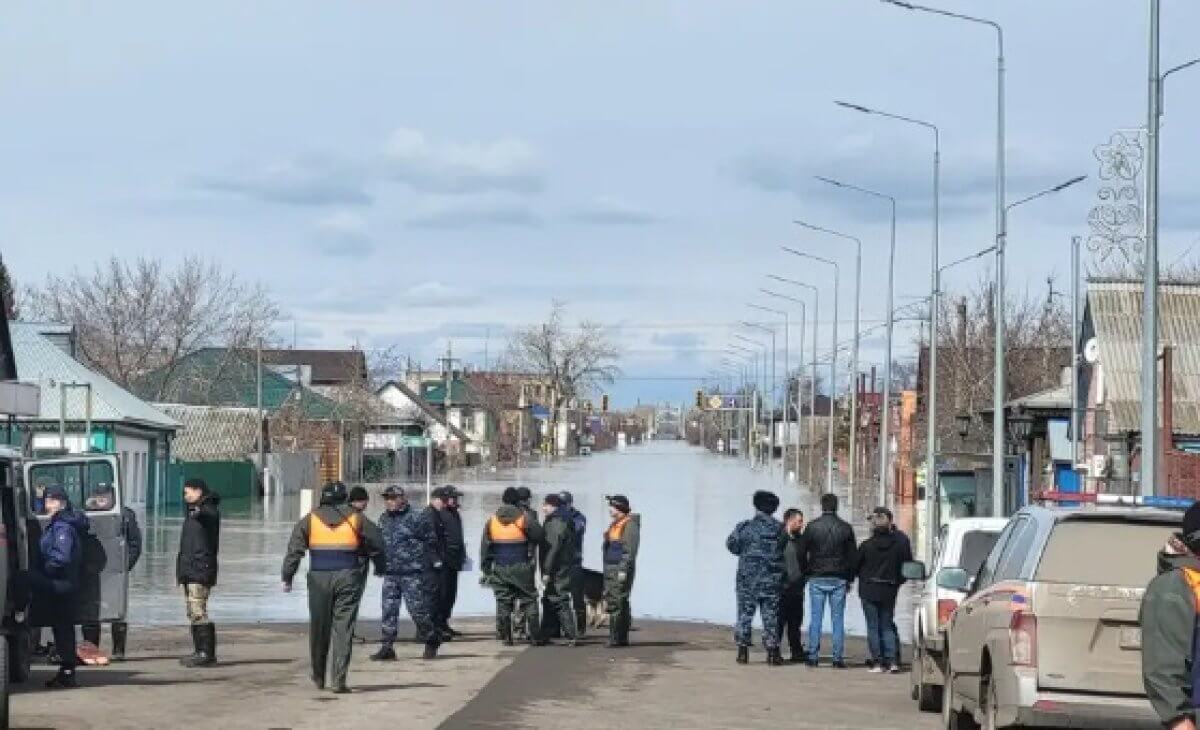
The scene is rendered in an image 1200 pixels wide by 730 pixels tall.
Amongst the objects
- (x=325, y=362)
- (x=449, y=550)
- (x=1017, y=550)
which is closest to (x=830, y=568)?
(x=449, y=550)

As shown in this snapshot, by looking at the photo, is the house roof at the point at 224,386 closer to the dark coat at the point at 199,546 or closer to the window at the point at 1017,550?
the dark coat at the point at 199,546

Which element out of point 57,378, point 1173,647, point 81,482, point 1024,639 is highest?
point 57,378

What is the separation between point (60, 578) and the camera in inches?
767

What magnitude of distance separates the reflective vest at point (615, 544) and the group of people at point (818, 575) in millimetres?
1487

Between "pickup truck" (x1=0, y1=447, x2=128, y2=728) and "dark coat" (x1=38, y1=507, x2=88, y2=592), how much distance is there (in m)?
0.10

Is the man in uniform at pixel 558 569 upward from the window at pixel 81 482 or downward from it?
downward

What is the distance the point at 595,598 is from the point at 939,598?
28.1 ft

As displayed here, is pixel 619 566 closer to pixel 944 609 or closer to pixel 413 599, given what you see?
pixel 413 599

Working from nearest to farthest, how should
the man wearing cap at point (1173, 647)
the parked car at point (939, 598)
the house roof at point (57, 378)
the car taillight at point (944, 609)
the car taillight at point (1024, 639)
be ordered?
the man wearing cap at point (1173, 647) < the car taillight at point (1024, 639) < the car taillight at point (944, 609) < the parked car at point (939, 598) < the house roof at point (57, 378)

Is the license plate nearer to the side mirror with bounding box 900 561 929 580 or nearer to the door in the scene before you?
the side mirror with bounding box 900 561 929 580

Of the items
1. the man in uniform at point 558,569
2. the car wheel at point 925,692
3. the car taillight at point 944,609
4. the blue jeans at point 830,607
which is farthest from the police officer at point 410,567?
the car taillight at point 944,609

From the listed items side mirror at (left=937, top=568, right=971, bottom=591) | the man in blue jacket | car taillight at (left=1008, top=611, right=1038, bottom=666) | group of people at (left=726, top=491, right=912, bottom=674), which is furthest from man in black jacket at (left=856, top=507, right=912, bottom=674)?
car taillight at (left=1008, top=611, right=1038, bottom=666)

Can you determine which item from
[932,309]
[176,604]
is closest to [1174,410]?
[932,309]

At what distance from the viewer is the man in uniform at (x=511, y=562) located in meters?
24.8
